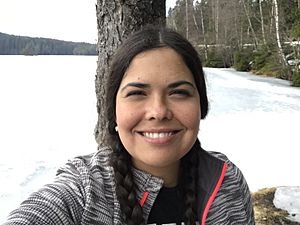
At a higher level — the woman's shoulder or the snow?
the woman's shoulder

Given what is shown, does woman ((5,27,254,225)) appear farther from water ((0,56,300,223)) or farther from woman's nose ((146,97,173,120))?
water ((0,56,300,223))

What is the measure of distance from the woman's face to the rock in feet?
7.78

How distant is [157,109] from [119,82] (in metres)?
0.20

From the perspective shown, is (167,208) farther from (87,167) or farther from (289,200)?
(289,200)

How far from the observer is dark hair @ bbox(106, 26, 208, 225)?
3.66 ft

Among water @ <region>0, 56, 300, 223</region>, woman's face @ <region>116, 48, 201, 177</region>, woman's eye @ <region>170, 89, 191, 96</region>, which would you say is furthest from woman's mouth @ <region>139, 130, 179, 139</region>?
water @ <region>0, 56, 300, 223</region>

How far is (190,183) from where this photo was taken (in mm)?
1278

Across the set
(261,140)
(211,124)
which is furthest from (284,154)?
(211,124)

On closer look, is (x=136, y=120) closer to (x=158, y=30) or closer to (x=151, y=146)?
(x=151, y=146)

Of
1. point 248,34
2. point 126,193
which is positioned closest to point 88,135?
point 126,193

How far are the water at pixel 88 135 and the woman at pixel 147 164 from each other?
804 mm

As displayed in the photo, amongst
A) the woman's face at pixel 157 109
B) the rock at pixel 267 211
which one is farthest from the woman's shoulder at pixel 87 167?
the rock at pixel 267 211

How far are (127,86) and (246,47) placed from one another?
24.6 meters

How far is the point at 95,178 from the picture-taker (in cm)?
110
